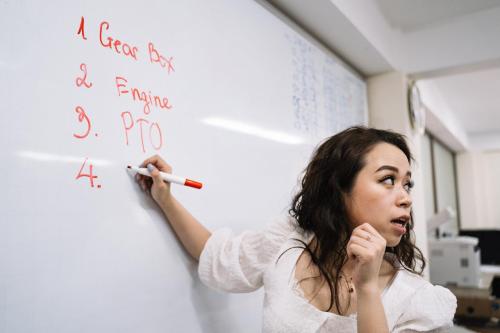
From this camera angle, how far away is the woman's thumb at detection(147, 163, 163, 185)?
31.6 inches

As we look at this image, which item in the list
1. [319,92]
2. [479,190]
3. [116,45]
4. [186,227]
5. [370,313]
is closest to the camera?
[370,313]

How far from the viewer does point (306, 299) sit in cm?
81

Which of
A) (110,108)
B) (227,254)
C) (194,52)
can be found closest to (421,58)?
(194,52)

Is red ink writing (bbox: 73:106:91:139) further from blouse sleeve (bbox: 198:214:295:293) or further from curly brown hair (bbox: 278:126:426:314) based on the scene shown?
curly brown hair (bbox: 278:126:426:314)

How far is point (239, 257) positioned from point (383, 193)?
376mm

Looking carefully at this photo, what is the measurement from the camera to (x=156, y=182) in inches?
32.2

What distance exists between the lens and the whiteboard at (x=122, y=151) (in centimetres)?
63

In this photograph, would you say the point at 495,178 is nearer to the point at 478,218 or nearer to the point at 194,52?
the point at 478,218

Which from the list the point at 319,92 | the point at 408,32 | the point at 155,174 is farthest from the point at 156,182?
the point at 408,32

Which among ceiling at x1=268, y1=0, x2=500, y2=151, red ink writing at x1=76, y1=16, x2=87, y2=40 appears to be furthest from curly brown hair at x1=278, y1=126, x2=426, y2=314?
ceiling at x1=268, y1=0, x2=500, y2=151

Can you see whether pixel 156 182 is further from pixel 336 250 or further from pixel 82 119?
pixel 336 250

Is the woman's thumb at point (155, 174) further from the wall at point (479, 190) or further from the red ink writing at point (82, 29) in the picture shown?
the wall at point (479, 190)

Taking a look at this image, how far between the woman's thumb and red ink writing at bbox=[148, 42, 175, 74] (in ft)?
0.81

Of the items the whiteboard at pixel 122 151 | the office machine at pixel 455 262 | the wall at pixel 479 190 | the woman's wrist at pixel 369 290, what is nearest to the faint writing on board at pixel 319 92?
the whiteboard at pixel 122 151
